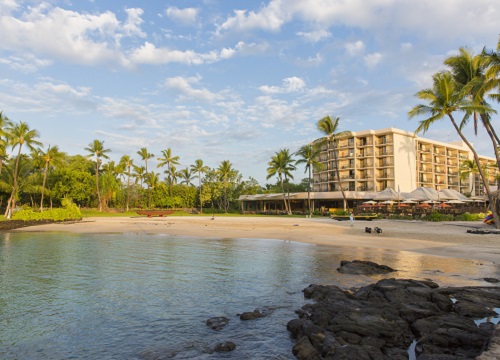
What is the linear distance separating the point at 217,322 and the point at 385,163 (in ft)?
217

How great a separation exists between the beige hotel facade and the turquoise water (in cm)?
5383

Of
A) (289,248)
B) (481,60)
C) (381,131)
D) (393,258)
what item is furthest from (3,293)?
(381,131)

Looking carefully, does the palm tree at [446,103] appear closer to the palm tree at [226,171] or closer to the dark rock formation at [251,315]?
the dark rock formation at [251,315]

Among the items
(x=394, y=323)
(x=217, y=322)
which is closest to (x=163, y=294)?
(x=217, y=322)

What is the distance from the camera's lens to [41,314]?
8.05 metres

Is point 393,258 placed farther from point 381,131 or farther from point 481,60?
point 381,131

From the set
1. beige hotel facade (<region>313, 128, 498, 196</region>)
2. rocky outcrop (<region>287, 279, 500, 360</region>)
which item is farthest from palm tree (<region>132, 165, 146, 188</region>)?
rocky outcrop (<region>287, 279, 500, 360</region>)

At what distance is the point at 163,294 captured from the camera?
31.8ft

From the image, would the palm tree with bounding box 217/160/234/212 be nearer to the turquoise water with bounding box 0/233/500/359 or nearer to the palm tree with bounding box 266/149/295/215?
the palm tree with bounding box 266/149/295/215

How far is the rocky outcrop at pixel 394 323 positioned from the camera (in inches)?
222

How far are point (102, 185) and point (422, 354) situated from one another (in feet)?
216

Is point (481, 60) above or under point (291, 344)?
above

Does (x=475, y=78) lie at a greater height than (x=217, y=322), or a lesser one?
greater

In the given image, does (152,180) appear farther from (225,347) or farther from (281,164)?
(225,347)
